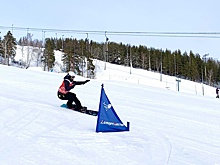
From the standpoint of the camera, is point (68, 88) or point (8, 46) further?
point (8, 46)

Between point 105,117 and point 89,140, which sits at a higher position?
point 105,117

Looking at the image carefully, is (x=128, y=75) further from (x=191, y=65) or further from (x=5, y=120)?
(x=5, y=120)

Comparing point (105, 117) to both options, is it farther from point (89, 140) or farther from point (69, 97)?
point (69, 97)

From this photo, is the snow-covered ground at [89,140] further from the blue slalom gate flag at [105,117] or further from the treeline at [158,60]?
the treeline at [158,60]

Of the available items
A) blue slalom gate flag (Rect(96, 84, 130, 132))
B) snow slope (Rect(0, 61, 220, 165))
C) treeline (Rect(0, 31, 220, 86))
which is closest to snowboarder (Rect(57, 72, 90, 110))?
snow slope (Rect(0, 61, 220, 165))

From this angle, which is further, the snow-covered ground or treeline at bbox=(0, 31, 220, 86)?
treeline at bbox=(0, 31, 220, 86)

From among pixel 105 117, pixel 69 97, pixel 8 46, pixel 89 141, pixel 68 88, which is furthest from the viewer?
pixel 8 46

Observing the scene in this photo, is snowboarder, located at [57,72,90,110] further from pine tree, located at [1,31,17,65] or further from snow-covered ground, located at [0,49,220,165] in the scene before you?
pine tree, located at [1,31,17,65]

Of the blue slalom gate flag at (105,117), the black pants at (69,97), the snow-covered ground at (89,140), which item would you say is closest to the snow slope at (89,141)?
the snow-covered ground at (89,140)

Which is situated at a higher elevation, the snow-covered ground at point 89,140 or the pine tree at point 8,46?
the pine tree at point 8,46

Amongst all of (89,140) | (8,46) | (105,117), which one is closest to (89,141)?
(89,140)

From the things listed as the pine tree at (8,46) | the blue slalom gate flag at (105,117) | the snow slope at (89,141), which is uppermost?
the pine tree at (8,46)

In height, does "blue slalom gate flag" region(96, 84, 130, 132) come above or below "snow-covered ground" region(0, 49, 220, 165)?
above

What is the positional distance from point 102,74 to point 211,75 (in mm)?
37504
